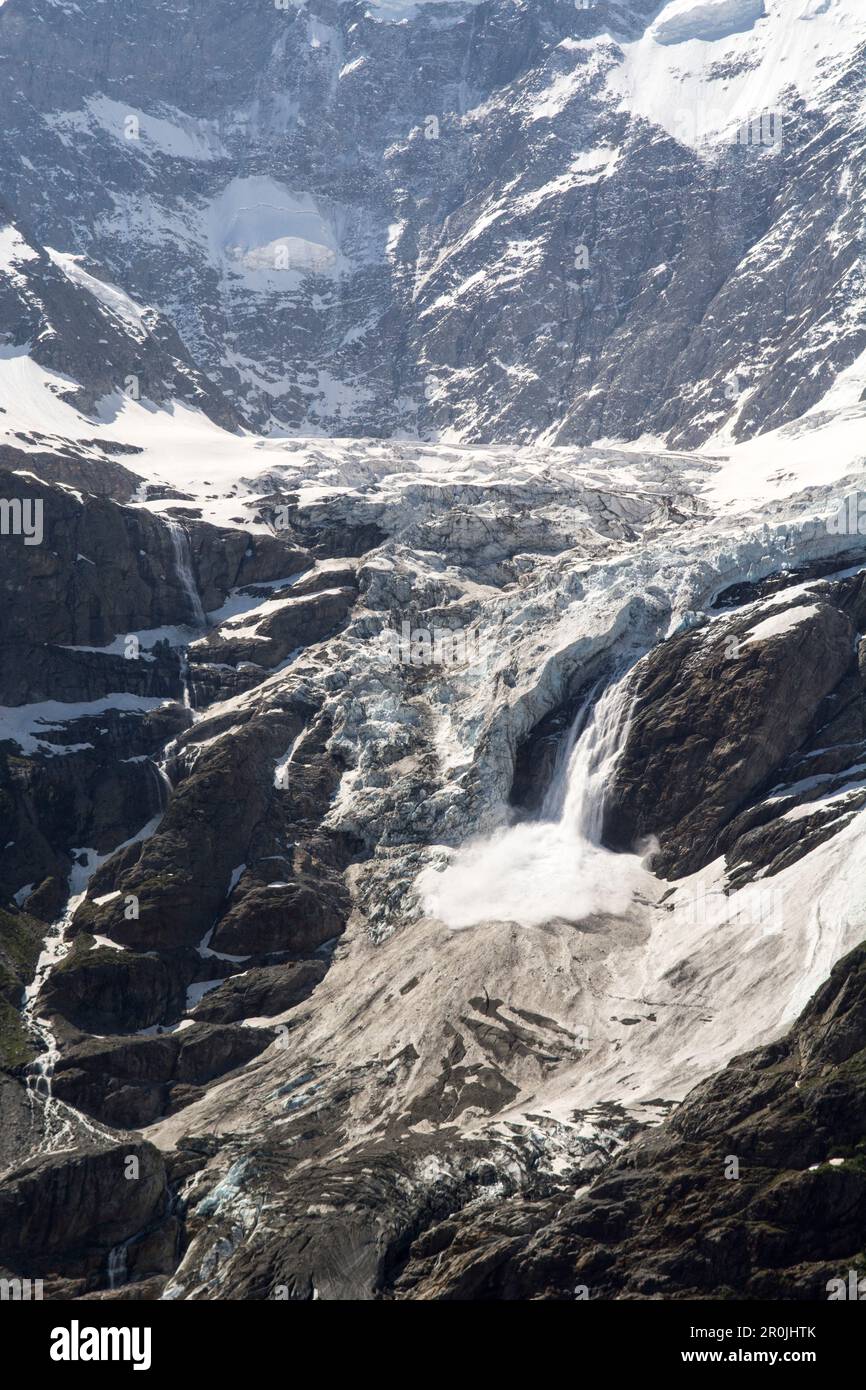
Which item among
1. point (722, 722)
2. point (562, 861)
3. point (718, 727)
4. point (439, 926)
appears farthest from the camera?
point (718, 727)

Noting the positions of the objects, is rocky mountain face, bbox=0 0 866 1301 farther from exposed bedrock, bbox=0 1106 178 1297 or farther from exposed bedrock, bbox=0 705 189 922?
exposed bedrock, bbox=0 705 189 922

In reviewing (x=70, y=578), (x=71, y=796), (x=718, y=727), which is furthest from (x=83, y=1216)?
(x=70, y=578)

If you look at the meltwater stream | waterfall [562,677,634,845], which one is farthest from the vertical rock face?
the meltwater stream

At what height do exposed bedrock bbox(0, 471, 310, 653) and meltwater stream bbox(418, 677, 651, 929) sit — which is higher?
exposed bedrock bbox(0, 471, 310, 653)

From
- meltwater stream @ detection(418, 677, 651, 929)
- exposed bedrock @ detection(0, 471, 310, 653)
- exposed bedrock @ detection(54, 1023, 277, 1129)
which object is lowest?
exposed bedrock @ detection(54, 1023, 277, 1129)

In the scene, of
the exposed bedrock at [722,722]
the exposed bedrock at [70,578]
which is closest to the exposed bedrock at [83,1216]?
the exposed bedrock at [722,722]

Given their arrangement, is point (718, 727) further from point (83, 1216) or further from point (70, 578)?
point (70, 578)

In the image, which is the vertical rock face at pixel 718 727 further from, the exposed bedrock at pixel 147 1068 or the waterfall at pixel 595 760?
the exposed bedrock at pixel 147 1068

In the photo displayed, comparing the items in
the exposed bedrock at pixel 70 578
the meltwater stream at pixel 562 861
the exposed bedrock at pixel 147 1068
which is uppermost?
the exposed bedrock at pixel 70 578
